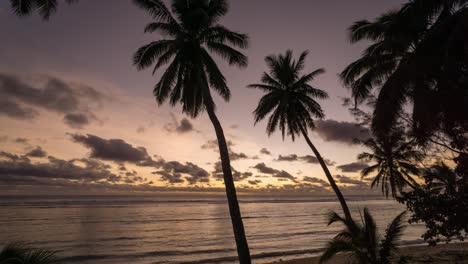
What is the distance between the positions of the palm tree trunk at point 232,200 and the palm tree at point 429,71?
18.7ft

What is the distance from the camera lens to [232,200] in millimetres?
12242

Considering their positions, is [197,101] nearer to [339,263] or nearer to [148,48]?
[148,48]

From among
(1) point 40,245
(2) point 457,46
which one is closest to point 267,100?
(2) point 457,46

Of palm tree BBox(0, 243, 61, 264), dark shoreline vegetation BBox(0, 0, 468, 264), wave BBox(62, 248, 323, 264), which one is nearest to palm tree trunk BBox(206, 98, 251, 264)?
dark shoreline vegetation BBox(0, 0, 468, 264)

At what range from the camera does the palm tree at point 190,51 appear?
45.9ft

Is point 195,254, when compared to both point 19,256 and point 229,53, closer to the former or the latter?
point 229,53

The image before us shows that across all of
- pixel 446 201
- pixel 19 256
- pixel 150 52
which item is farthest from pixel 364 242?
pixel 150 52

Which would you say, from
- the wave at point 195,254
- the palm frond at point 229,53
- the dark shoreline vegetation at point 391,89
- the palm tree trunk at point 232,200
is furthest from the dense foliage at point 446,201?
the wave at point 195,254

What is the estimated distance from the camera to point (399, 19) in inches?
419

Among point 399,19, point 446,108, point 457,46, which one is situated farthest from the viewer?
point 399,19

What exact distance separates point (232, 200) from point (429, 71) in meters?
7.93

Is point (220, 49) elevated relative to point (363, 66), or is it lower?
elevated

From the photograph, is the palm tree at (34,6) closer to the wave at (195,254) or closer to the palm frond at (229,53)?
the palm frond at (229,53)

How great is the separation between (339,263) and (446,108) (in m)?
10.5
